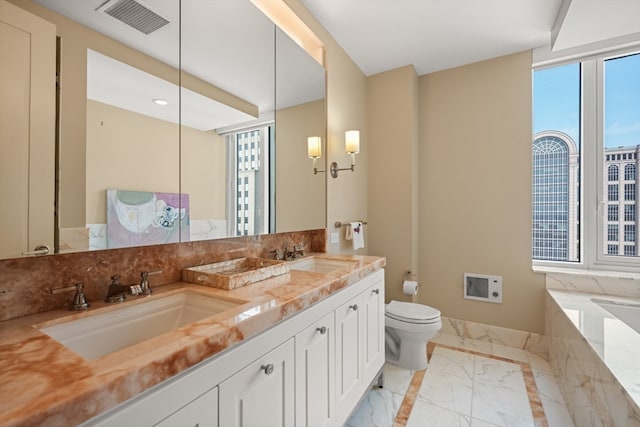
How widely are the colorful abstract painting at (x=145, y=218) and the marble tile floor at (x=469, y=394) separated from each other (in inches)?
58.2

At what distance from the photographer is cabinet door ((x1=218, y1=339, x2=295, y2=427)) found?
84cm

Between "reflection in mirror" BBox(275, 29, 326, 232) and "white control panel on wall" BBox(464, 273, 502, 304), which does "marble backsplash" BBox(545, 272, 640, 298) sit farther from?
"reflection in mirror" BBox(275, 29, 326, 232)

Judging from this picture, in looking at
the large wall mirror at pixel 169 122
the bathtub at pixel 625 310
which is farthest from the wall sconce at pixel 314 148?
the bathtub at pixel 625 310

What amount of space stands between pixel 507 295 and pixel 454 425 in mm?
1430

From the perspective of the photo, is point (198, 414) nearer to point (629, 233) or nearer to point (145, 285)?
point (145, 285)

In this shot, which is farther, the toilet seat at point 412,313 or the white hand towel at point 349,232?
the white hand towel at point 349,232

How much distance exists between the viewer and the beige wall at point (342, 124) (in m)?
2.26

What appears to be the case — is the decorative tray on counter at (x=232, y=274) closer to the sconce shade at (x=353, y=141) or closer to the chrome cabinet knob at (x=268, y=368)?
the chrome cabinet knob at (x=268, y=368)

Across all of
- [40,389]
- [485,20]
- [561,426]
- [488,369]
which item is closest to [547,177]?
[485,20]

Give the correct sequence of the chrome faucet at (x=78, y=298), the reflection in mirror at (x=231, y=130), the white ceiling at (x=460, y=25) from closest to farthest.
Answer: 1. the chrome faucet at (x=78, y=298)
2. the reflection in mirror at (x=231, y=130)
3. the white ceiling at (x=460, y=25)

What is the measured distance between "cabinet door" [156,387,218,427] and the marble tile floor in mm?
1216

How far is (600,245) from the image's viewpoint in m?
2.42

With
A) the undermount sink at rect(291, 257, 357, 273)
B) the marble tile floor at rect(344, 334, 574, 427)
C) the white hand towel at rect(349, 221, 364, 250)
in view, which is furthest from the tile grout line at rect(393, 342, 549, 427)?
the white hand towel at rect(349, 221, 364, 250)

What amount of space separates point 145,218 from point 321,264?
117cm
